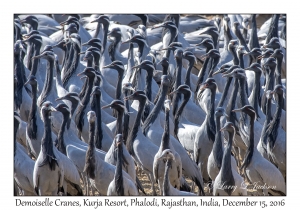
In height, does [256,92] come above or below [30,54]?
below

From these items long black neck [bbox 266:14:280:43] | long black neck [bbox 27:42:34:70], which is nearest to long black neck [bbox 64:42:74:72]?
long black neck [bbox 27:42:34:70]

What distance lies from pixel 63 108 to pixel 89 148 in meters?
0.89

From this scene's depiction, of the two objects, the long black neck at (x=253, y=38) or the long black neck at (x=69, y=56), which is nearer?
the long black neck at (x=69, y=56)

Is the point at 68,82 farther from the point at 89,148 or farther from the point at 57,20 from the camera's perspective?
the point at 57,20

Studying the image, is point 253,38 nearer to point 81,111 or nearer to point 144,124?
point 144,124

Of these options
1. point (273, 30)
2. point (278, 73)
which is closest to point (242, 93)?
point (278, 73)

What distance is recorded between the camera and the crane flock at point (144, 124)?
9.16 m

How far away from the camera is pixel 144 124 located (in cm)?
1067

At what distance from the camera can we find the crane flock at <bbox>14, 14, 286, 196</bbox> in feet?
30.1

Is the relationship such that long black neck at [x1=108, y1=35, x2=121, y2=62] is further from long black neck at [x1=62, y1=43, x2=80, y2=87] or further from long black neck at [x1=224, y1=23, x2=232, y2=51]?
long black neck at [x1=224, y1=23, x2=232, y2=51]

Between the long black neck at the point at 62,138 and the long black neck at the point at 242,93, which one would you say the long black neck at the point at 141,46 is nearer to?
the long black neck at the point at 242,93

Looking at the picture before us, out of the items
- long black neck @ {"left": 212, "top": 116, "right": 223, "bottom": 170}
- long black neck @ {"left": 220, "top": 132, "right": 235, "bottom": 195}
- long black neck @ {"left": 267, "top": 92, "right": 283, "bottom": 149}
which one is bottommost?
long black neck @ {"left": 220, "top": 132, "right": 235, "bottom": 195}

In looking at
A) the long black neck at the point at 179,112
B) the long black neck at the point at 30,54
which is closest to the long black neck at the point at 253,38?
the long black neck at the point at 30,54

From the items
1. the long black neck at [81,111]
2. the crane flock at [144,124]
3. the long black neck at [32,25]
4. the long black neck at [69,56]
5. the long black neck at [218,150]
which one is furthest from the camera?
the long black neck at [32,25]
